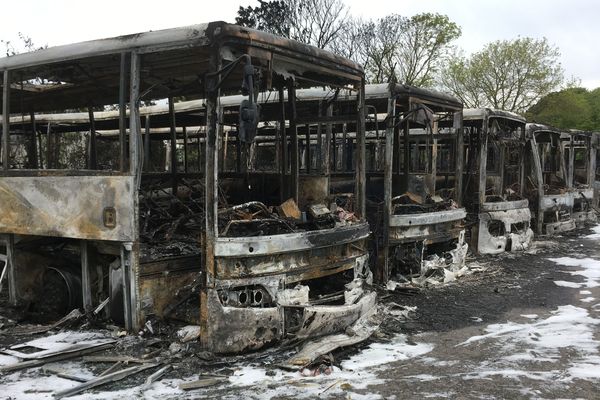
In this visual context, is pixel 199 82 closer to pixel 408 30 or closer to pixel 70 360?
pixel 70 360

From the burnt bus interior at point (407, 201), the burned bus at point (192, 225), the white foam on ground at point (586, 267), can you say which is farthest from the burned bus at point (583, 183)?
the burned bus at point (192, 225)

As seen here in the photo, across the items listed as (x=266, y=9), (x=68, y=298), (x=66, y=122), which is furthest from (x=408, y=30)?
(x=68, y=298)

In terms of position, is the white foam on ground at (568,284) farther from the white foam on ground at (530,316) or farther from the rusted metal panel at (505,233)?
the white foam on ground at (530,316)

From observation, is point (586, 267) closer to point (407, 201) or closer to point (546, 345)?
point (407, 201)

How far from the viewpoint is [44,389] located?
4168 mm

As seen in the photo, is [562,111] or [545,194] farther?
[562,111]

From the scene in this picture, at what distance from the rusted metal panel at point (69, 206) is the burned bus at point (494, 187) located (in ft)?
24.1

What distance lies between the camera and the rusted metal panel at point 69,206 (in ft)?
17.0

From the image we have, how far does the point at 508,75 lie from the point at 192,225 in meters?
30.5

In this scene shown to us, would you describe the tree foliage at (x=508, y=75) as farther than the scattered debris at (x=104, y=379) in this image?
Yes

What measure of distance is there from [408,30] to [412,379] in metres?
28.2

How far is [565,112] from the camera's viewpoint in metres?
31.4

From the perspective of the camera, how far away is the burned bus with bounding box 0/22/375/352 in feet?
15.7

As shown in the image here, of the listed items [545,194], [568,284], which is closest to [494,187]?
[545,194]
